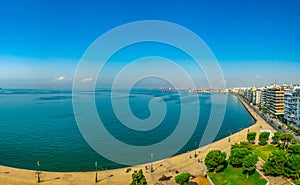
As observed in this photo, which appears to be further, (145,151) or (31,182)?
(145,151)

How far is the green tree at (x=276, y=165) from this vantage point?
16.6 metres

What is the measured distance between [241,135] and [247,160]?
684 inches

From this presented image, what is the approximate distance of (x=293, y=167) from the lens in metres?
15.9

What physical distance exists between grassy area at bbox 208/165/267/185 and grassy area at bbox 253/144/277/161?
4553 mm

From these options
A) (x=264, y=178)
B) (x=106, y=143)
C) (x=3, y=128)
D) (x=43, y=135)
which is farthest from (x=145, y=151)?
(x=3, y=128)

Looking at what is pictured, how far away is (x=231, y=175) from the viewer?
17266 mm

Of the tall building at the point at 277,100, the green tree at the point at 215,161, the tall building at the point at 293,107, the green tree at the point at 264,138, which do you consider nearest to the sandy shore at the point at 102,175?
the green tree at the point at 215,161

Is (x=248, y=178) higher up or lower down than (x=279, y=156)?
lower down

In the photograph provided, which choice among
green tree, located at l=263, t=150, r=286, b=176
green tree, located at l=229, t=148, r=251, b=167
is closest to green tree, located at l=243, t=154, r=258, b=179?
green tree, located at l=263, t=150, r=286, b=176

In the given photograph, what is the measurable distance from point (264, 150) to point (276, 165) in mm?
7197

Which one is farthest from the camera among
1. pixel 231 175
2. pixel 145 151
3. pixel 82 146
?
pixel 82 146

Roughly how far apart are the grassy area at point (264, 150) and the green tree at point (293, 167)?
4.54 m

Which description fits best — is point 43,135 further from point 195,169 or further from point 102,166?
point 195,169

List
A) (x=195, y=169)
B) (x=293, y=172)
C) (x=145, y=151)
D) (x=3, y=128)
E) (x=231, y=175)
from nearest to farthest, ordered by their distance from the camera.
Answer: (x=293, y=172), (x=231, y=175), (x=195, y=169), (x=145, y=151), (x=3, y=128)
